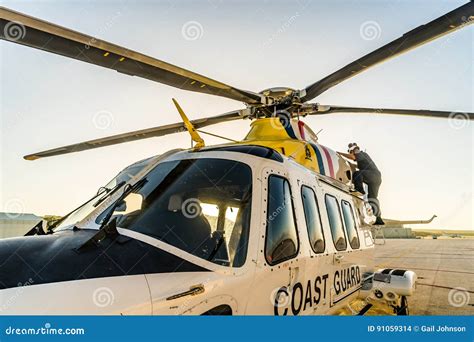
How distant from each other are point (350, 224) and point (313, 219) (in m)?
1.67

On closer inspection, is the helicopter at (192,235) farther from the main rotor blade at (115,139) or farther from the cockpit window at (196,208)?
the main rotor blade at (115,139)

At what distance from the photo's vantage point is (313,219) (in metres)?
3.68

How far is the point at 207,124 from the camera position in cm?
659

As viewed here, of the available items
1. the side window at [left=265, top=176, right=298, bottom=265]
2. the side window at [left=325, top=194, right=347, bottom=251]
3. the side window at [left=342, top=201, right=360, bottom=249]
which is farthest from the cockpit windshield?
the side window at [left=342, top=201, right=360, bottom=249]

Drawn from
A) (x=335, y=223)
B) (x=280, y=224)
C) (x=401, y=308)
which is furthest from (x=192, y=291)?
(x=401, y=308)

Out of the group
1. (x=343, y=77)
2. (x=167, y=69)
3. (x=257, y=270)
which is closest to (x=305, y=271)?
(x=257, y=270)

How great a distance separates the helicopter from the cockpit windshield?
0.07ft

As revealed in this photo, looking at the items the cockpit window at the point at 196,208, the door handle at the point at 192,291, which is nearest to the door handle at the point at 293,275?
the cockpit window at the point at 196,208

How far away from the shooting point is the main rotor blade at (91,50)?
2662 mm

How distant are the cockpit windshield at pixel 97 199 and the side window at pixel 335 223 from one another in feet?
7.44

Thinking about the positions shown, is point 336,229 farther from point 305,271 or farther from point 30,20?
point 30,20

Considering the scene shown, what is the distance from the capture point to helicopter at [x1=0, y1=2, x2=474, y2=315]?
→ 6.26 feet

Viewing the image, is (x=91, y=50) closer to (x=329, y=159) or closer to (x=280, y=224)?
(x=280, y=224)

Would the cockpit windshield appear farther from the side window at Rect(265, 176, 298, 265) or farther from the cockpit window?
the side window at Rect(265, 176, 298, 265)
